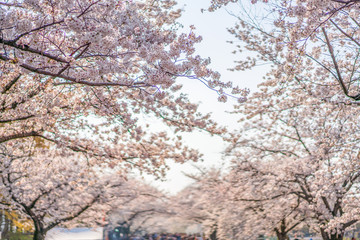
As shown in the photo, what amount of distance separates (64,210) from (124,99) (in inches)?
455

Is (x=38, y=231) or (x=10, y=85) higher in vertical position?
(x=10, y=85)

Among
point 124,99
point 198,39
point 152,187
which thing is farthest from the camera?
point 152,187

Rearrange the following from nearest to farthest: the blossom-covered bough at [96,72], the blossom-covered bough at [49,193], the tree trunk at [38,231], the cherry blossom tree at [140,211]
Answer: the blossom-covered bough at [96,72] < the blossom-covered bough at [49,193] < the tree trunk at [38,231] < the cherry blossom tree at [140,211]

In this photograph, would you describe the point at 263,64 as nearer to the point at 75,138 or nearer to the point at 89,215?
the point at 75,138

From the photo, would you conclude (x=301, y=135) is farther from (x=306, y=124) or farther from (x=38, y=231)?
(x=38, y=231)

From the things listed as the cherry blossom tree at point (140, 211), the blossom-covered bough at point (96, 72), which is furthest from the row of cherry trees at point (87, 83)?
the cherry blossom tree at point (140, 211)

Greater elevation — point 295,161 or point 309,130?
point 309,130

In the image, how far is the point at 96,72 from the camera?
172 inches

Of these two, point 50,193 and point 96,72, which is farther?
point 50,193

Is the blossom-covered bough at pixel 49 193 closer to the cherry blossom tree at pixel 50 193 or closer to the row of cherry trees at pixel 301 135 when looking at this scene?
the cherry blossom tree at pixel 50 193

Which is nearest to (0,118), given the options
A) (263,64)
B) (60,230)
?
(263,64)

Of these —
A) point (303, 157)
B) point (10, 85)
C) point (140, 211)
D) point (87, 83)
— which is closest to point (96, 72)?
point (87, 83)

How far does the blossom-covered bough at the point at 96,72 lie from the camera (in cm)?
409

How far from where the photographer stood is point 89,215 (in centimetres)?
2017
